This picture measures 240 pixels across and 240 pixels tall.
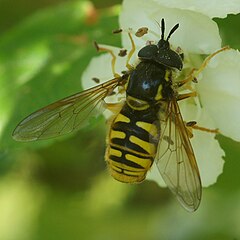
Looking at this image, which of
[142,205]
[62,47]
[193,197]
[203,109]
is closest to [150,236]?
[142,205]

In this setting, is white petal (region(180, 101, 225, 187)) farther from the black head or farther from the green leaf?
the green leaf

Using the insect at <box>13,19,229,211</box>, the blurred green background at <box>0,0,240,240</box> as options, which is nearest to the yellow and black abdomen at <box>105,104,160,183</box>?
the insect at <box>13,19,229,211</box>

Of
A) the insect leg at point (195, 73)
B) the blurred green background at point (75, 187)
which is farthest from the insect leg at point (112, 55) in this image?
the blurred green background at point (75, 187)

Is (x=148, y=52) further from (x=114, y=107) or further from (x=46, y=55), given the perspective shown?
(x=46, y=55)

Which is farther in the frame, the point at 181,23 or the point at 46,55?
the point at 46,55

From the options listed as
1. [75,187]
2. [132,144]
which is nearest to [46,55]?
[75,187]

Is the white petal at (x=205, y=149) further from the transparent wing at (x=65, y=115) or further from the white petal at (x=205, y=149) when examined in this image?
the transparent wing at (x=65, y=115)
